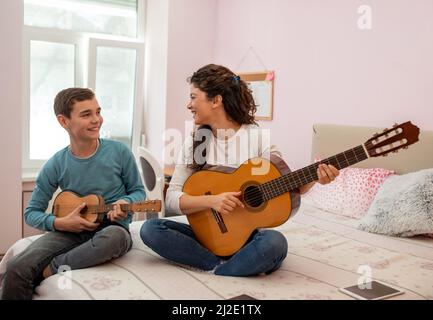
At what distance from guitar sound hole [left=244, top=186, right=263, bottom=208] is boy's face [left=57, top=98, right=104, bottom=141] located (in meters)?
0.66

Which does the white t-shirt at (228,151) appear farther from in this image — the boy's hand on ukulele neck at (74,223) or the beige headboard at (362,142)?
the beige headboard at (362,142)

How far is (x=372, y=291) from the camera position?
55.5 inches

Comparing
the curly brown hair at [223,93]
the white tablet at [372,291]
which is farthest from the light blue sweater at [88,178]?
the white tablet at [372,291]

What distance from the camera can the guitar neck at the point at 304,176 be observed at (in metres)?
1.58

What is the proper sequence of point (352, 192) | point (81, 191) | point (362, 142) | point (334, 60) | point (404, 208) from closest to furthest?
point (81, 191), point (404, 208), point (352, 192), point (362, 142), point (334, 60)

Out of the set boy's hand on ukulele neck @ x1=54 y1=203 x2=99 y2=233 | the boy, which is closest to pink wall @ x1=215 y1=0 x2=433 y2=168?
the boy

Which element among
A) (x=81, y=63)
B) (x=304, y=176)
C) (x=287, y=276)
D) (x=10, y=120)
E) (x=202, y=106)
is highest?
(x=81, y=63)

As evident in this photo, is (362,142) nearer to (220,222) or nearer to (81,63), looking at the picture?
(220,222)

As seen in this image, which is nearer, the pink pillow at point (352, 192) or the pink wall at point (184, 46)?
the pink pillow at point (352, 192)

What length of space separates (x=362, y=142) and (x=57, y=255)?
5.65 feet

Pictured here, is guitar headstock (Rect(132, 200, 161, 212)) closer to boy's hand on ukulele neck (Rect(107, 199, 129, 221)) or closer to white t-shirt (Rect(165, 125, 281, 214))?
boy's hand on ukulele neck (Rect(107, 199, 129, 221))

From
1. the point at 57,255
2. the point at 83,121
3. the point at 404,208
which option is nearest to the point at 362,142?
the point at 404,208

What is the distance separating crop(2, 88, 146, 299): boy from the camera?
1.58 m
